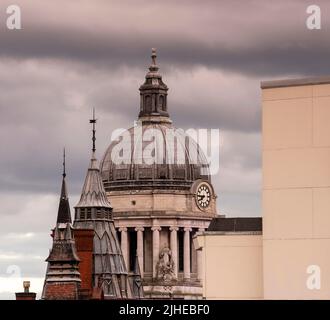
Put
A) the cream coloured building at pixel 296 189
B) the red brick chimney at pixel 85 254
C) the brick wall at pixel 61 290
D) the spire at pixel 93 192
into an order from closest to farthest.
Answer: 1. the cream coloured building at pixel 296 189
2. the brick wall at pixel 61 290
3. the red brick chimney at pixel 85 254
4. the spire at pixel 93 192

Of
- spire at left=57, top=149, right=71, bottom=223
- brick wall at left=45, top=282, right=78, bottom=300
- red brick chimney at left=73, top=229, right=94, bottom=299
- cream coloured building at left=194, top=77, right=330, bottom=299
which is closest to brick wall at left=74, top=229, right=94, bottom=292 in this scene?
red brick chimney at left=73, top=229, right=94, bottom=299

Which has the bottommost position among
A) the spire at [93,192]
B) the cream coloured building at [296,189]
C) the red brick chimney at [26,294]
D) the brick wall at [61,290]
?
the cream coloured building at [296,189]

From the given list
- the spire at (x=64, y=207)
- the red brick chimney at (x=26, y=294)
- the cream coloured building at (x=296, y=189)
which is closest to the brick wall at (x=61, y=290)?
the red brick chimney at (x=26, y=294)

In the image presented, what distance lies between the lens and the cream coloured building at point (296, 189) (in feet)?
172

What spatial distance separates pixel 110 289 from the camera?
452ft

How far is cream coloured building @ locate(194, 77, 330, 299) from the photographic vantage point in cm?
5231

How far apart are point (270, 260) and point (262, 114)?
3.85 m

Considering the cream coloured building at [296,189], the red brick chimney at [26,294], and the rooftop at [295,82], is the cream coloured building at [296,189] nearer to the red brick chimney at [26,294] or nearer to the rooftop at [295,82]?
the rooftop at [295,82]

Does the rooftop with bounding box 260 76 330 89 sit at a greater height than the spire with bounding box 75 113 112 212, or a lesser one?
lesser

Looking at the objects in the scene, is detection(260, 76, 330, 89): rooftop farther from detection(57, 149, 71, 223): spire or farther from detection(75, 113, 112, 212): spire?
detection(75, 113, 112, 212): spire

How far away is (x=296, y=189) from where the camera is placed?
5266 cm

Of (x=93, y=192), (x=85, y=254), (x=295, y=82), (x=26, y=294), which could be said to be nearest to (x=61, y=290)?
(x=26, y=294)

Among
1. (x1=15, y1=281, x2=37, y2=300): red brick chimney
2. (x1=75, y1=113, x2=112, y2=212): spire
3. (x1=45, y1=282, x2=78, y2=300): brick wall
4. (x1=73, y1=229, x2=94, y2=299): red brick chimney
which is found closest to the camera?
(x1=15, y1=281, x2=37, y2=300): red brick chimney
